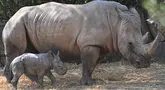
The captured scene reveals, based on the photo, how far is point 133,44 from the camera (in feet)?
19.5

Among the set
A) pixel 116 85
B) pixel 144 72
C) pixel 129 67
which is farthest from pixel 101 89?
pixel 129 67

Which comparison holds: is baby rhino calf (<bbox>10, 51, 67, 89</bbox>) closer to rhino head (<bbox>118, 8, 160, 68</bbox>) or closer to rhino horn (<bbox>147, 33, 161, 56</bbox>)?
rhino head (<bbox>118, 8, 160, 68</bbox>)

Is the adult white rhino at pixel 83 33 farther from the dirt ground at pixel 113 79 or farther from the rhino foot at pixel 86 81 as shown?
the dirt ground at pixel 113 79

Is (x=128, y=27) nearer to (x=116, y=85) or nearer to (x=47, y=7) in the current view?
(x=116, y=85)

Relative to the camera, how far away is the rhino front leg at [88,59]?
5.87 meters

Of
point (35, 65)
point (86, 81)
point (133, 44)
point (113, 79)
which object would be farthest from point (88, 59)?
point (113, 79)

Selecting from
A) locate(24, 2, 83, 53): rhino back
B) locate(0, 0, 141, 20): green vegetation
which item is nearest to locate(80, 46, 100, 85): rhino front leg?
locate(24, 2, 83, 53): rhino back

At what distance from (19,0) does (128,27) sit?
13.3ft

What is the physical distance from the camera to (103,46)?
236 inches

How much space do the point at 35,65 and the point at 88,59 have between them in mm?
924

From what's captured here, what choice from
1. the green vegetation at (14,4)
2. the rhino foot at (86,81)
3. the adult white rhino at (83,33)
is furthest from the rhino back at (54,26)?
the green vegetation at (14,4)

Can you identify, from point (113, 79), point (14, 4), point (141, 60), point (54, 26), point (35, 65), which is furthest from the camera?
point (14, 4)

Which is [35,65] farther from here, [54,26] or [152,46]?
[152,46]

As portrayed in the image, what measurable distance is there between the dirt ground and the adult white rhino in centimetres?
31
